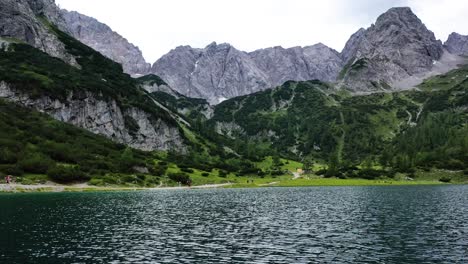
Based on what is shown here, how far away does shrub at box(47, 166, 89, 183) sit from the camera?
148 m

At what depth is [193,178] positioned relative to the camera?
188250mm

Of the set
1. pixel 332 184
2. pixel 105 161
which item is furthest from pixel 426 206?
pixel 105 161

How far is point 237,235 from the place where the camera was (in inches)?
2066

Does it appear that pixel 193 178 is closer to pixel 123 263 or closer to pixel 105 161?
pixel 105 161

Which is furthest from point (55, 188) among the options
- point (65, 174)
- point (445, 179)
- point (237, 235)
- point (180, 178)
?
point (445, 179)

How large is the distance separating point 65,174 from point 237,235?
115810 mm

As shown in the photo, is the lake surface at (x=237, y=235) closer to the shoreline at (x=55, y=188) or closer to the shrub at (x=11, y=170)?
the shoreline at (x=55, y=188)

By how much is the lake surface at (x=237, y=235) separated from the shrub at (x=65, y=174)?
233 feet

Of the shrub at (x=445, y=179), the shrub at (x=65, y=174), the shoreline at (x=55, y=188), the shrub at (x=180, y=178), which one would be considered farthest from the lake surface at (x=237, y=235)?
the shrub at (x=445, y=179)

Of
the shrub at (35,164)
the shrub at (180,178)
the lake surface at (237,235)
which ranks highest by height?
the shrub at (35,164)

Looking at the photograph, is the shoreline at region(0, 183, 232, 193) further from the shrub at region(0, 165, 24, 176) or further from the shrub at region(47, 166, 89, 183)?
the shrub at region(0, 165, 24, 176)

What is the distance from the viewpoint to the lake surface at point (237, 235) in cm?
3972

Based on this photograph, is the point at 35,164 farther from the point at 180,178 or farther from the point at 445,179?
the point at 445,179

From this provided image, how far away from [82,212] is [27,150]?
336 feet
